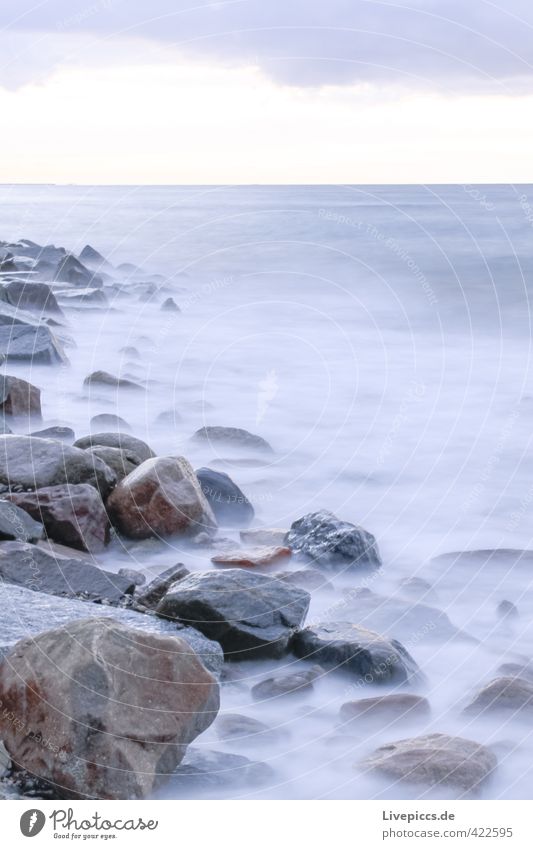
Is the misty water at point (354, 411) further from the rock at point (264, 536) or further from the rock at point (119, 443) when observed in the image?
the rock at point (119, 443)

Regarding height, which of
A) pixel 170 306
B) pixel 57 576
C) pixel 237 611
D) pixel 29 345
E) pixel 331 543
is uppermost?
pixel 170 306

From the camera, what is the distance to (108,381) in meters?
12.3

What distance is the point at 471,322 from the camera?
18812 mm

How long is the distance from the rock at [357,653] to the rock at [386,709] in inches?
6.7

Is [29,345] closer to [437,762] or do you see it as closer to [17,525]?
[17,525]

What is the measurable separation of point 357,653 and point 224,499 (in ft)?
9.10

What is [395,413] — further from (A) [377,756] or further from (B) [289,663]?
(A) [377,756]

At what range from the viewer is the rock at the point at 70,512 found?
6680mm

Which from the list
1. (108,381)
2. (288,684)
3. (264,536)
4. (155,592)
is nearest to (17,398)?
(108,381)

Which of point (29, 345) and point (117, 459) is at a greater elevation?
point (29, 345)

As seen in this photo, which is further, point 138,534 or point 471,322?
point 471,322

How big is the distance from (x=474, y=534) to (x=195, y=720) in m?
4.64

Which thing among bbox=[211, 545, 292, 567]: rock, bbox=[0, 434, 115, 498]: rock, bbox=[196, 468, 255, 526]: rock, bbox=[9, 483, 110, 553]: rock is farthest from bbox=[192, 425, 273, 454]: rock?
bbox=[9, 483, 110, 553]: rock
